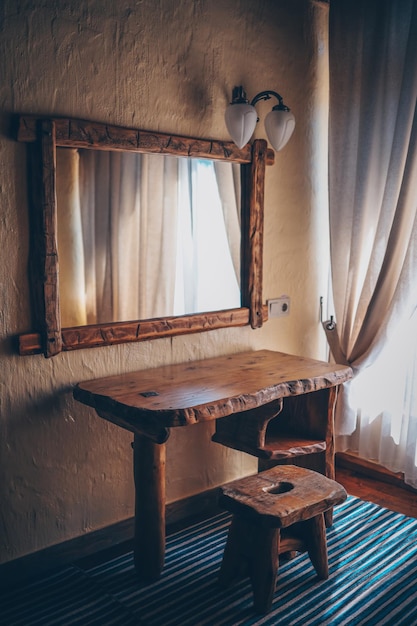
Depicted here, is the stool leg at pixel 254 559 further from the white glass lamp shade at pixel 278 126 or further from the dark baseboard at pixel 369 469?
the white glass lamp shade at pixel 278 126

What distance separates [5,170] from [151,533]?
1467 mm

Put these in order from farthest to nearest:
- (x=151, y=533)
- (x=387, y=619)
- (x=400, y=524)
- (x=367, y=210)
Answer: (x=367, y=210), (x=400, y=524), (x=151, y=533), (x=387, y=619)

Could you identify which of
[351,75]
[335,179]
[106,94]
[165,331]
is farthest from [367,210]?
[106,94]

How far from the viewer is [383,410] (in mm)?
3252

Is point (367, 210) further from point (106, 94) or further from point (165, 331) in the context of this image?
point (106, 94)

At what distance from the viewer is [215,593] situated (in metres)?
2.32

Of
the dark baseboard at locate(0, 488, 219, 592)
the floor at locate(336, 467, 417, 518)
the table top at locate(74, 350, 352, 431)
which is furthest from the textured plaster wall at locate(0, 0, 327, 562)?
the floor at locate(336, 467, 417, 518)

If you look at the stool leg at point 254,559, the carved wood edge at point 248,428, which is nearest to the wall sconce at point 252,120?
the carved wood edge at point 248,428

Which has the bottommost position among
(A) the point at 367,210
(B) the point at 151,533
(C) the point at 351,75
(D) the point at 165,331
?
(B) the point at 151,533

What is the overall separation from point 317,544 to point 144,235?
1.42 meters

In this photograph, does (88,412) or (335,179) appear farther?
(335,179)

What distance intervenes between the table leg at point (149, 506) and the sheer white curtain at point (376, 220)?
1264mm

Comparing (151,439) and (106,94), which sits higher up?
(106,94)

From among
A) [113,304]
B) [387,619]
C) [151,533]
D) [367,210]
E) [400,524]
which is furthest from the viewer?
[367,210]
